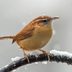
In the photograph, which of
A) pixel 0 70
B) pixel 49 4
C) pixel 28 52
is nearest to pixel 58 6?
pixel 49 4

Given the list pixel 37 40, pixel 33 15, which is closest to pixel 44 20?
pixel 37 40

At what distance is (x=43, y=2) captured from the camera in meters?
Result: 3.63

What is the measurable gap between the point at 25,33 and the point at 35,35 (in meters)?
0.04

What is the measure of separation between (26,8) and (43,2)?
16 centimetres

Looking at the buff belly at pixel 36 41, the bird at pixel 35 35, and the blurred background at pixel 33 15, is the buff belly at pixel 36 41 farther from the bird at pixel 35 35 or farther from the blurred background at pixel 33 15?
the blurred background at pixel 33 15

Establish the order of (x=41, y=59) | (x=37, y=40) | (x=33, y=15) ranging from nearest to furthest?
(x=41, y=59) → (x=37, y=40) → (x=33, y=15)

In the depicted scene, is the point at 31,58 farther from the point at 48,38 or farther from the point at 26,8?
the point at 26,8

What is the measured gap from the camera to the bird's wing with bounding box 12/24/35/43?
1.19 metres

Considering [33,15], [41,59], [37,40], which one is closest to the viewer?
[41,59]

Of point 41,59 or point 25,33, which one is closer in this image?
point 41,59

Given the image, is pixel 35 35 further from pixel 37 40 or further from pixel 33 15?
pixel 33 15

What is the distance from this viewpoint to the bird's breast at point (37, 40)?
1.15 metres

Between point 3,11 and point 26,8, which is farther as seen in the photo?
point 26,8

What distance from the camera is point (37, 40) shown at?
1181 mm
